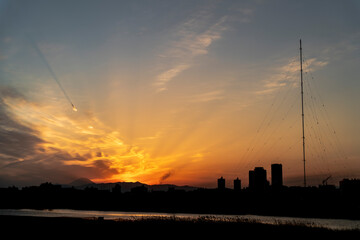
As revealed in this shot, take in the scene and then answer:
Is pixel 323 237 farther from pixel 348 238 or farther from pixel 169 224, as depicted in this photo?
pixel 169 224

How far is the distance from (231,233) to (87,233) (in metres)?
20.5

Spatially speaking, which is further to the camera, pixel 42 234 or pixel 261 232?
pixel 261 232

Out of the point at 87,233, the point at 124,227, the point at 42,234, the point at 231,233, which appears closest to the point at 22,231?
the point at 42,234

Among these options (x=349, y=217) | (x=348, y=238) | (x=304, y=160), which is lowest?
(x=349, y=217)

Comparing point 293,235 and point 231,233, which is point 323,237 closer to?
point 293,235

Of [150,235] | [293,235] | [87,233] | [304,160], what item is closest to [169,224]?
[150,235]

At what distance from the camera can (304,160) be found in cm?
9275

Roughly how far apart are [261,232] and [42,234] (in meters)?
31.2

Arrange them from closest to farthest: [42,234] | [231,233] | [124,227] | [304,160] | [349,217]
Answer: [42,234] < [231,233] < [124,227] < [304,160] < [349,217]

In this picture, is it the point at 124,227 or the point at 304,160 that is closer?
the point at 124,227

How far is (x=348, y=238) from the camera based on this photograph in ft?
174

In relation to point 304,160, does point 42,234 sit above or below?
below

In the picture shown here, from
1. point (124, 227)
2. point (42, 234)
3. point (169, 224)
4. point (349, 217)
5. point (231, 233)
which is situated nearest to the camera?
point (42, 234)

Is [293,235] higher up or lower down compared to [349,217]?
higher up
